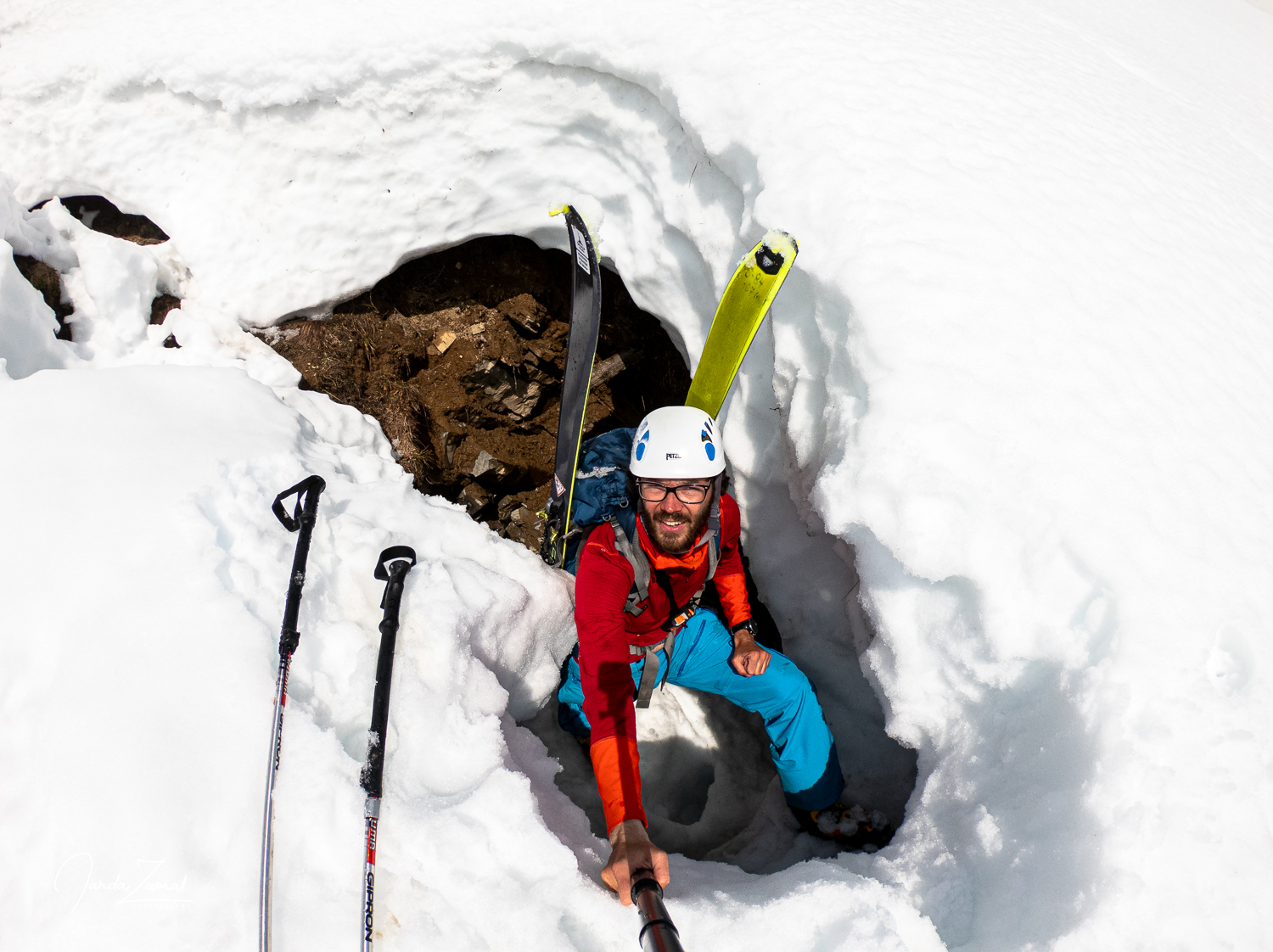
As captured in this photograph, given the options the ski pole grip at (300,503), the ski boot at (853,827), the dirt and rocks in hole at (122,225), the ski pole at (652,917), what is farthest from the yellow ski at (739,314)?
the dirt and rocks in hole at (122,225)

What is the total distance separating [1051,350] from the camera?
2.27 meters

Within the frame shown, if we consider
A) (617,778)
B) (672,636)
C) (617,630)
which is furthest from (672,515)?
(617,778)

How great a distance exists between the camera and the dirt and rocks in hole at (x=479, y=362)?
4238 mm

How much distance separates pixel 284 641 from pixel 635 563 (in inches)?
48.4

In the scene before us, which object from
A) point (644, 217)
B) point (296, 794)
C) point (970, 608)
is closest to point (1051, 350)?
point (970, 608)

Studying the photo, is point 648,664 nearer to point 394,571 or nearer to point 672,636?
point 672,636

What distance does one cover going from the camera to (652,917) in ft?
5.88

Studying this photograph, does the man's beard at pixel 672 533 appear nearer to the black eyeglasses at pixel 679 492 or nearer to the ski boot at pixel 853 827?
the black eyeglasses at pixel 679 492

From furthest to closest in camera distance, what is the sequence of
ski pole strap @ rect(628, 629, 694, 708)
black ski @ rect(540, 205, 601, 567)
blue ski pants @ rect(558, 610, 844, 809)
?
black ski @ rect(540, 205, 601, 567)
blue ski pants @ rect(558, 610, 844, 809)
ski pole strap @ rect(628, 629, 694, 708)

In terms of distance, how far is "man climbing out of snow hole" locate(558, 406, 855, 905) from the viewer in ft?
7.68

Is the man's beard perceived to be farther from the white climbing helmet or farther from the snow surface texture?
the snow surface texture

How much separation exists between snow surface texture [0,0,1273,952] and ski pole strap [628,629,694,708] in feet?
1.54

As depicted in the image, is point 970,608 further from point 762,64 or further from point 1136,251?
point 762,64

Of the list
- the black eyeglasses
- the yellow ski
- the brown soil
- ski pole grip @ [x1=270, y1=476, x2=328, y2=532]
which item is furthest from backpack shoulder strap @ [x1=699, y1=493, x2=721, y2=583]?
the brown soil
